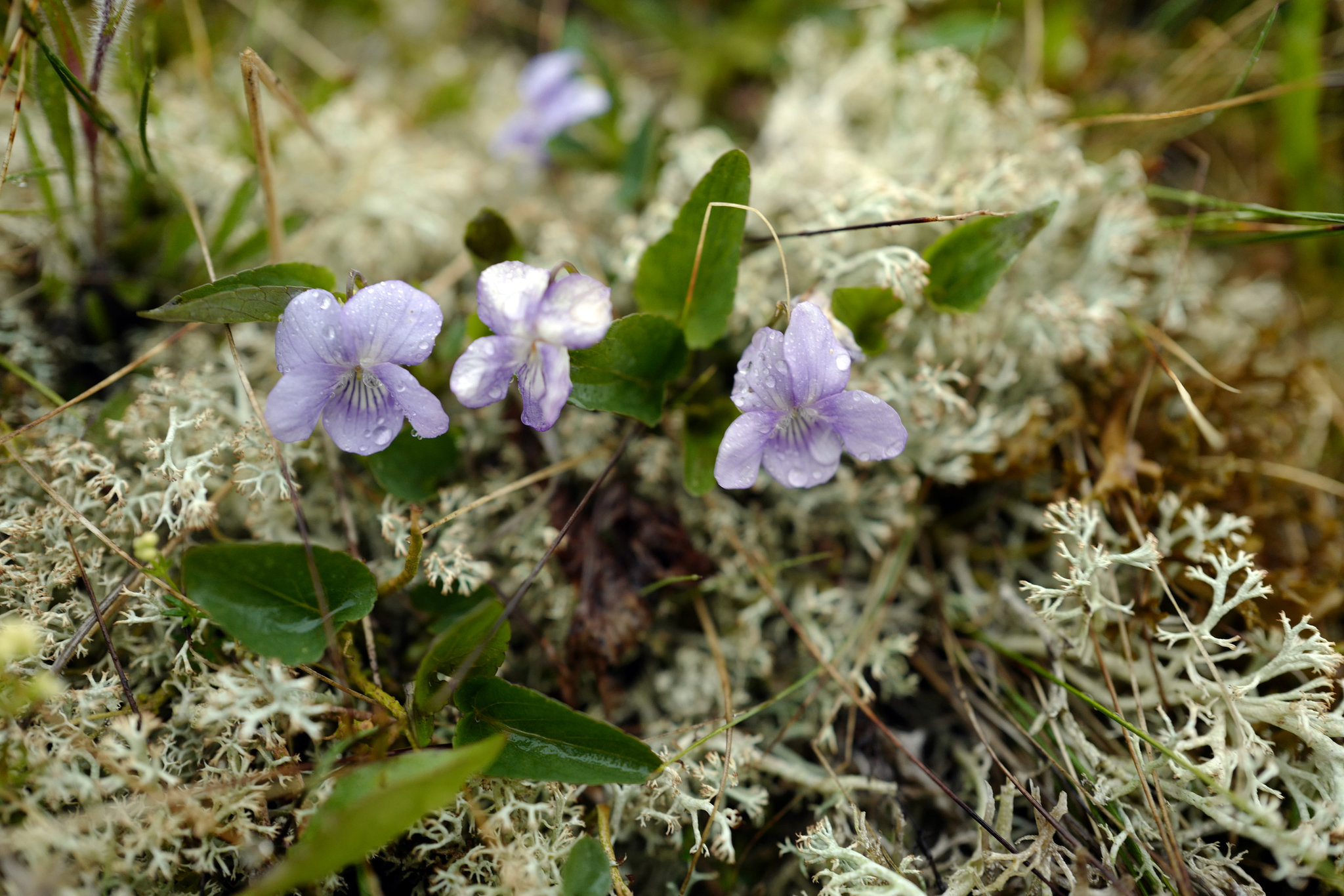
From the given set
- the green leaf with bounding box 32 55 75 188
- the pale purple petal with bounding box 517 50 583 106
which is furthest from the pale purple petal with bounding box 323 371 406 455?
the pale purple petal with bounding box 517 50 583 106

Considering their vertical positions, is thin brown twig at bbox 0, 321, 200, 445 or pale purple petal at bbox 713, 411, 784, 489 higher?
thin brown twig at bbox 0, 321, 200, 445

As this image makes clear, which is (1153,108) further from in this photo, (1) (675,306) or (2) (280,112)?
(2) (280,112)

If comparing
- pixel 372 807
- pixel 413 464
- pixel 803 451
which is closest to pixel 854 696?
pixel 803 451

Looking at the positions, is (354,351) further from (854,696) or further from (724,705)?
(854,696)

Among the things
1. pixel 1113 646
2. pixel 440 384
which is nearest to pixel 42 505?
pixel 440 384

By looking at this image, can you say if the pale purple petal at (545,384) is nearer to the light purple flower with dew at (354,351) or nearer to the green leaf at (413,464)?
the light purple flower with dew at (354,351)

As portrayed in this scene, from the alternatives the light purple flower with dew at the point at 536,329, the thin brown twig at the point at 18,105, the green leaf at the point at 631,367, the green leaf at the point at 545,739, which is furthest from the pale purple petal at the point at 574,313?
the thin brown twig at the point at 18,105

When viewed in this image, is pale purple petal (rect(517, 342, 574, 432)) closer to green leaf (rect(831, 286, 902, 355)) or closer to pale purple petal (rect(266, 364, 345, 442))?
pale purple petal (rect(266, 364, 345, 442))
